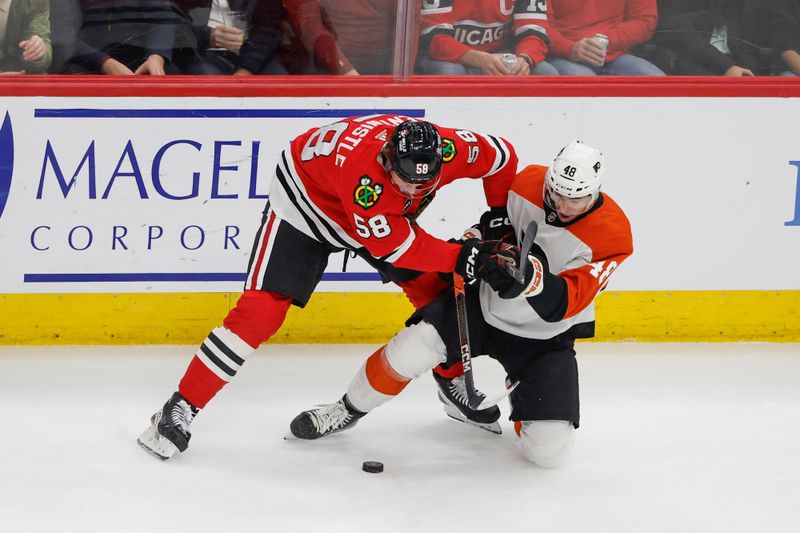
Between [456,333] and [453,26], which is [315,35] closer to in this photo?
[453,26]

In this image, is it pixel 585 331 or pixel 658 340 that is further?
pixel 658 340

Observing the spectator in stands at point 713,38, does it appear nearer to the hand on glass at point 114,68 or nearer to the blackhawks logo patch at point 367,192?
the blackhawks logo patch at point 367,192

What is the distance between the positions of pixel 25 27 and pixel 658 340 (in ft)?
8.51

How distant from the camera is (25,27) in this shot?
12.5ft

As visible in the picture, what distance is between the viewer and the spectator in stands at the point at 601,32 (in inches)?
158

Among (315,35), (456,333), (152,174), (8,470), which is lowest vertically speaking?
(8,470)

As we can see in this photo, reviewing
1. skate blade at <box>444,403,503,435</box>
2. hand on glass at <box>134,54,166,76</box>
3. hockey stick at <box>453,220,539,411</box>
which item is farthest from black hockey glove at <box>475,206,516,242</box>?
hand on glass at <box>134,54,166,76</box>

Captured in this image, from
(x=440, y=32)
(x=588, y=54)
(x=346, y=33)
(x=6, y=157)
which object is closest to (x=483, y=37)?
(x=440, y=32)

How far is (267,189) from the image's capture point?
3887 mm

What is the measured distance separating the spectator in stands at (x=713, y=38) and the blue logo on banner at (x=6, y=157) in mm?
2328

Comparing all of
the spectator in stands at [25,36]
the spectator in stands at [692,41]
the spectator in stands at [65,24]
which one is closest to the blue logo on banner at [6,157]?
the spectator in stands at [25,36]

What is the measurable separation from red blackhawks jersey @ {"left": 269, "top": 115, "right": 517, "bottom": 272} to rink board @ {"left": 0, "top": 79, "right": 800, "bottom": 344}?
30.1 inches

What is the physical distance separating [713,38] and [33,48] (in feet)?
8.11

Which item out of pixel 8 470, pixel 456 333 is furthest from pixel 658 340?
pixel 8 470
